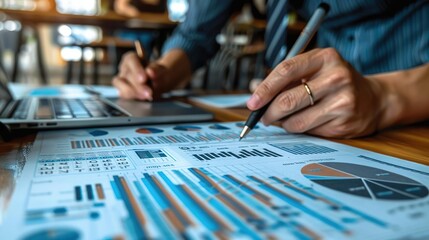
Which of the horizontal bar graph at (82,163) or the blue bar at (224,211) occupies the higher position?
the blue bar at (224,211)

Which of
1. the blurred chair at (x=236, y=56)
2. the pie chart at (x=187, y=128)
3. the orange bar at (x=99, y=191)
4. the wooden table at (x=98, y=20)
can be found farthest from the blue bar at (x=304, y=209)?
the wooden table at (x=98, y=20)

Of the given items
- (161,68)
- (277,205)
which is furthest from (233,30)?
(277,205)

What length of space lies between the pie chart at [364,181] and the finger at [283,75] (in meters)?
0.12

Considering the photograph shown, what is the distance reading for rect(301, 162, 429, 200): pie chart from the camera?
9.7 inches

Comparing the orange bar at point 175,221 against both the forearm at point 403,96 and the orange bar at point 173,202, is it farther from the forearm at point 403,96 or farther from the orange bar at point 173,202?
the forearm at point 403,96

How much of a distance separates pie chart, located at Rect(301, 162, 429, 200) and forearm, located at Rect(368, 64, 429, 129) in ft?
0.63

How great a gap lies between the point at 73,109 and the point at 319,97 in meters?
0.33

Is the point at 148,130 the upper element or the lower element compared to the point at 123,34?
lower

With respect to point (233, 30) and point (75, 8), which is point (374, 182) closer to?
point (233, 30)

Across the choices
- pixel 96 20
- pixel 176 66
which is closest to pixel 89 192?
pixel 176 66

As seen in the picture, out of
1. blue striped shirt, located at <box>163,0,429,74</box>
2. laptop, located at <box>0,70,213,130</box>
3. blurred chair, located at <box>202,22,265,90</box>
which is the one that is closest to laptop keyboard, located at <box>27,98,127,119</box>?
laptop, located at <box>0,70,213,130</box>

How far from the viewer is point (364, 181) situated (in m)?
0.27

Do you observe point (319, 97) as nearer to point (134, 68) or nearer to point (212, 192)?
point (212, 192)

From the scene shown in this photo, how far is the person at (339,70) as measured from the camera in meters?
0.42
